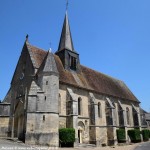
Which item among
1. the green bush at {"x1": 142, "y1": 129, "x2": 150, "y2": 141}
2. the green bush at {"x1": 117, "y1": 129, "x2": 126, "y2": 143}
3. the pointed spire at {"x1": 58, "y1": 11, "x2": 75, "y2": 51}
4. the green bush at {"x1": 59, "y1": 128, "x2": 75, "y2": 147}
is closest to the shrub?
the green bush at {"x1": 142, "y1": 129, "x2": 150, "y2": 141}

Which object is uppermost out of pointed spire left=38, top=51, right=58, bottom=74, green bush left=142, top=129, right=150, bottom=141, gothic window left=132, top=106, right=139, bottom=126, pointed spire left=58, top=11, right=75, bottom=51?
pointed spire left=58, top=11, right=75, bottom=51

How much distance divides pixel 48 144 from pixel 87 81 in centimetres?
1243

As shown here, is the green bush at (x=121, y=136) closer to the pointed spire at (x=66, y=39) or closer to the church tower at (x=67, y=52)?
the church tower at (x=67, y=52)

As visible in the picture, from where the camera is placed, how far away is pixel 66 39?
30766 mm

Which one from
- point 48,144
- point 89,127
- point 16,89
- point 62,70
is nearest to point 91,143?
point 89,127

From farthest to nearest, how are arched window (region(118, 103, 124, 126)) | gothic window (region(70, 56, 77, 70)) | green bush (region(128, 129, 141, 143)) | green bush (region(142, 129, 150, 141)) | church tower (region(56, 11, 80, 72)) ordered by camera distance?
1. green bush (region(142, 129, 150, 141))
2. arched window (region(118, 103, 124, 126))
3. green bush (region(128, 129, 141, 143))
4. gothic window (region(70, 56, 77, 70))
5. church tower (region(56, 11, 80, 72))

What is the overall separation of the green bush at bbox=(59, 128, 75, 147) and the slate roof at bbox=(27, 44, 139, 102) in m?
5.90

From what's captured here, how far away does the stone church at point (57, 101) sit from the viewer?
20.5 metres

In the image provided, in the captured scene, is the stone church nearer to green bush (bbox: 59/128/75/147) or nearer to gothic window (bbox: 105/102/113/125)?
gothic window (bbox: 105/102/113/125)

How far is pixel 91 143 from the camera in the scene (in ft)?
83.4

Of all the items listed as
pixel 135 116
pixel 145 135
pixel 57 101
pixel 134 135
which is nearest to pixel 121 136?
pixel 134 135

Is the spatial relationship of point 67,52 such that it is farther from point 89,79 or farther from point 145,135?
point 145,135

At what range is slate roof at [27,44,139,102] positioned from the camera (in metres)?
25.2

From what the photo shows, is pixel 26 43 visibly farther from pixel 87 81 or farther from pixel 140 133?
pixel 140 133
